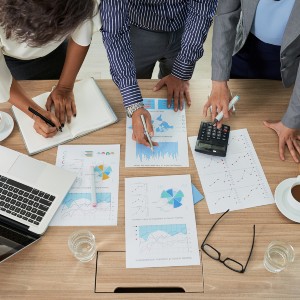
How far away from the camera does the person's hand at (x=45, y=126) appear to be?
3.85 ft

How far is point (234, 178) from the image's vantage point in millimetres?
1110

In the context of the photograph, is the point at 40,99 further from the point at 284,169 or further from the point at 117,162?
the point at 284,169

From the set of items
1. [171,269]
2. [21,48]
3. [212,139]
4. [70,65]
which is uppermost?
[21,48]

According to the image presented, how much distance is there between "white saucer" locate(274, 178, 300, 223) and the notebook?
1.89ft

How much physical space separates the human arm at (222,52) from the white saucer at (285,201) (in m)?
0.29

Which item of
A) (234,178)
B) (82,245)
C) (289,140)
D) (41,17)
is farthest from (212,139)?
(41,17)

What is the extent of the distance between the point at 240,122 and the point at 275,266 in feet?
1.64

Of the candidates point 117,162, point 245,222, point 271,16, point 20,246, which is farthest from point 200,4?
point 20,246

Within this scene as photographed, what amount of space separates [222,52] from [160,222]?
2.10 feet

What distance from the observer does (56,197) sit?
1.04m

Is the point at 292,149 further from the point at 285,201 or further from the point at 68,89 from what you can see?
the point at 68,89

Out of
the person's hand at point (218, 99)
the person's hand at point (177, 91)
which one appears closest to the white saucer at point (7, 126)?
the person's hand at point (177, 91)

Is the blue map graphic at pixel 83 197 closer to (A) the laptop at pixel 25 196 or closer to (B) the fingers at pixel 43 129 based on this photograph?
(A) the laptop at pixel 25 196

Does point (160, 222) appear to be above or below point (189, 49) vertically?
below
